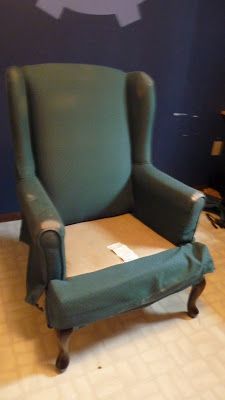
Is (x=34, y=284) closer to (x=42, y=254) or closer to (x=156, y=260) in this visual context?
(x=42, y=254)

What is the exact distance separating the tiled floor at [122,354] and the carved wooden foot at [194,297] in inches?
1.4

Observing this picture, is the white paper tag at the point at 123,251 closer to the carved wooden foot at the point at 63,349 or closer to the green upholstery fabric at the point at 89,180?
the green upholstery fabric at the point at 89,180

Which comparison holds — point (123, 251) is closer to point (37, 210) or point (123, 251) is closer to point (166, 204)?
point (166, 204)

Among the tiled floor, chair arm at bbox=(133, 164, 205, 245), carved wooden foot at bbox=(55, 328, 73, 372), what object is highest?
chair arm at bbox=(133, 164, 205, 245)

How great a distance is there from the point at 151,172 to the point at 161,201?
18cm

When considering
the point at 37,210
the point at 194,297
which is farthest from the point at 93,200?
the point at 194,297

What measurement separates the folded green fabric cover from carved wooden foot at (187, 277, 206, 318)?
7 cm

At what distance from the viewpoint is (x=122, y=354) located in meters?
1.32

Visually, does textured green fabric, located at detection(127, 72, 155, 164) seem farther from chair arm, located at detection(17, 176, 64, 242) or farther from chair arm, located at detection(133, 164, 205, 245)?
chair arm, located at detection(17, 176, 64, 242)

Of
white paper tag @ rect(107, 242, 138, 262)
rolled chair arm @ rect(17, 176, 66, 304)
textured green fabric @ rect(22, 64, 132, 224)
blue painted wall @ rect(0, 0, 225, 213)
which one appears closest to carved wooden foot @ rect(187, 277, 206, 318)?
white paper tag @ rect(107, 242, 138, 262)

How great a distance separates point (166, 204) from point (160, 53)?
1.13m

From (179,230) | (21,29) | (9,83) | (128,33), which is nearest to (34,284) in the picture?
(179,230)

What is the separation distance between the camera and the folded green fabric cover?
42.8 inches

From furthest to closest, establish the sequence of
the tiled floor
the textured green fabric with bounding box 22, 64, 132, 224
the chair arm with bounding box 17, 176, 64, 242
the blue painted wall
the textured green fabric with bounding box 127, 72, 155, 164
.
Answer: the blue painted wall < the textured green fabric with bounding box 127, 72, 155, 164 < the textured green fabric with bounding box 22, 64, 132, 224 < the tiled floor < the chair arm with bounding box 17, 176, 64, 242
